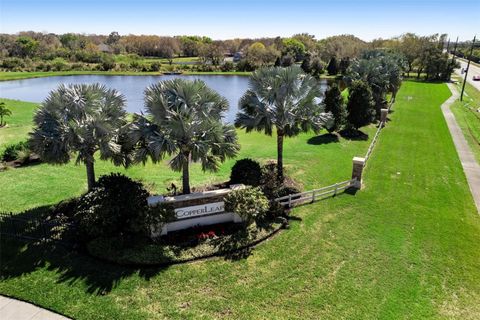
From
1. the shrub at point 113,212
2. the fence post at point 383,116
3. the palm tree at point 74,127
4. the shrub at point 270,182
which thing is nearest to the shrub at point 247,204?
the shrub at point 270,182

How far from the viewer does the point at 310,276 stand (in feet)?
34.6

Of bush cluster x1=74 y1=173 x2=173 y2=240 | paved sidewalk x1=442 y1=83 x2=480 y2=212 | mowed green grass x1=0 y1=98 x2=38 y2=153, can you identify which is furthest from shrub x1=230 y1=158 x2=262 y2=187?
mowed green grass x1=0 y1=98 x2=38 y2=153

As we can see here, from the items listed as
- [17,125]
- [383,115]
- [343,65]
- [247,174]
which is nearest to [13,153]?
[17,125]

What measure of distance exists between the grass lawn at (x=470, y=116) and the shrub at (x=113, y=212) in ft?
71.9

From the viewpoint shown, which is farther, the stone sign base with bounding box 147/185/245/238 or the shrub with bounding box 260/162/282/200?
the shrub with bounding box 260/162/282/200

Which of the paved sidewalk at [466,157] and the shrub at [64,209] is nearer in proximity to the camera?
the shrub at [64,209]

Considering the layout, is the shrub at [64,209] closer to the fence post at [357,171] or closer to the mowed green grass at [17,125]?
the mowed green grass at [17,125]

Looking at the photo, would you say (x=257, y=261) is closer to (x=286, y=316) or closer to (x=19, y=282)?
(x=286, y=316)

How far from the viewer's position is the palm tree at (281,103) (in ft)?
51.7

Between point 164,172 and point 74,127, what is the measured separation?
23.0ft

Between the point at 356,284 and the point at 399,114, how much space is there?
3128 centimetres

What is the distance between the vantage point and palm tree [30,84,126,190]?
1241cm

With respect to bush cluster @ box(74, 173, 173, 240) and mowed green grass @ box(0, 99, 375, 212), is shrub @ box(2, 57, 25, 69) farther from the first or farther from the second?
bush cluster @ box(74, 173, 173, 240)

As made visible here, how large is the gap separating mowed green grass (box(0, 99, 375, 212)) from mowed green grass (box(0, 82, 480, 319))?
3648 mm
